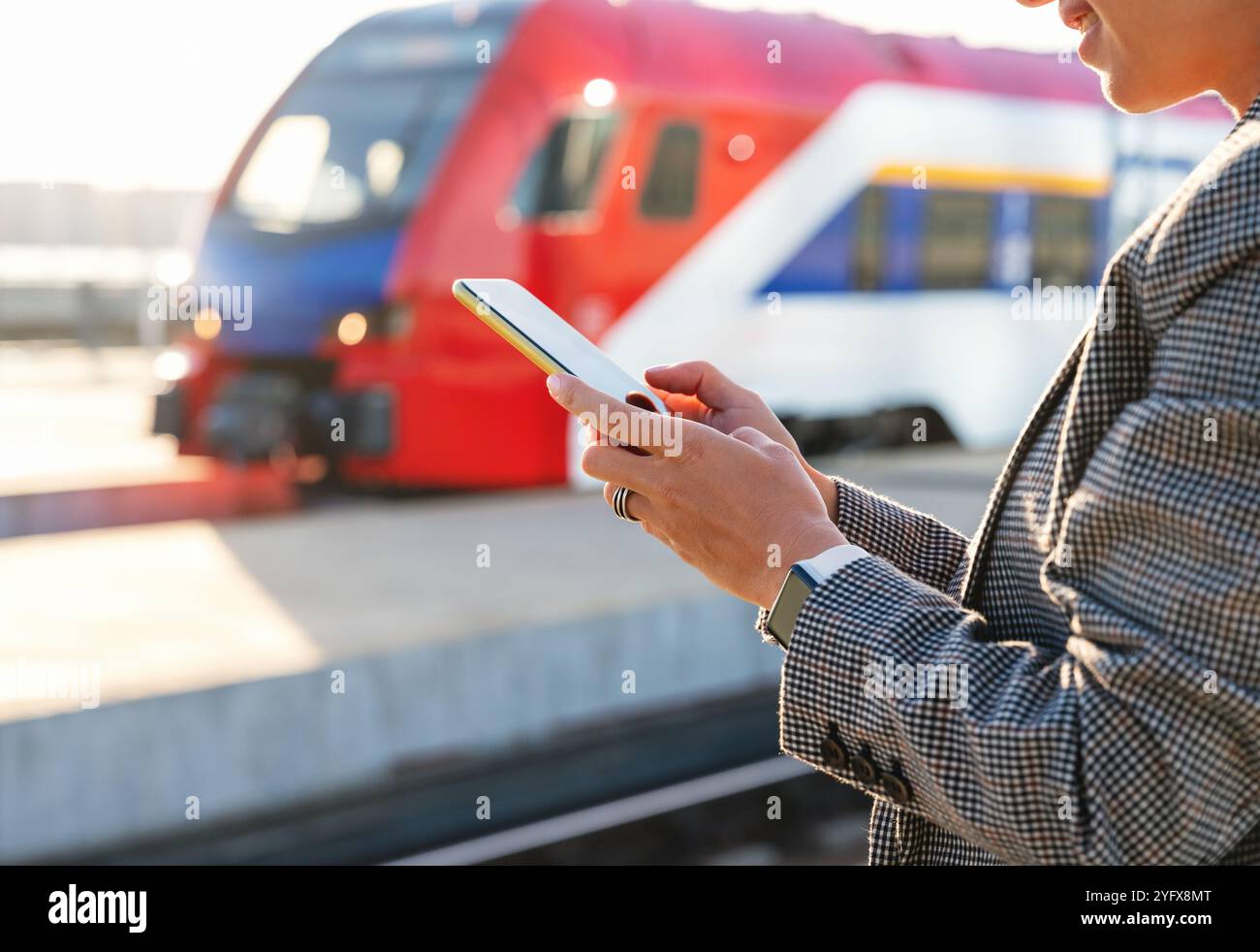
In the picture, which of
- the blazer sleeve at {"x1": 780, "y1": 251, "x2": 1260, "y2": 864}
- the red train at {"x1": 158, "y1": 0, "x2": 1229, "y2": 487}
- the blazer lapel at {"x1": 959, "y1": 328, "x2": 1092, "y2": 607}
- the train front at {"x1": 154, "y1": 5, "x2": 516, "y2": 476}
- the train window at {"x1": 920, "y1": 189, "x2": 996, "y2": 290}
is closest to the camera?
the blazer sleeve at {"x1": 780, "y1": 251, "x2": 1260, "y2": 864}

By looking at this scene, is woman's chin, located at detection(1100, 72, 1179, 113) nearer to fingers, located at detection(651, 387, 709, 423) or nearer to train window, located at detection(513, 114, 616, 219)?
fingers, located at detection(651, 387, 709, 423)

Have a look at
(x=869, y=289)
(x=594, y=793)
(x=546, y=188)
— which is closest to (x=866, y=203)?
(x=869, y=289)

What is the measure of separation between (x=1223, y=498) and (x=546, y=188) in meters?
9.24

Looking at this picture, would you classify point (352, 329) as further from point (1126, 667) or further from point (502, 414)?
point (1126, 667)

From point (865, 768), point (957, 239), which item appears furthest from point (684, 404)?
point (957, 239)

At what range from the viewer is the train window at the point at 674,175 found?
10.5 meters

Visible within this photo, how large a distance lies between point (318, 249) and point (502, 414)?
158cm

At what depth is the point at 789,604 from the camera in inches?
59.4

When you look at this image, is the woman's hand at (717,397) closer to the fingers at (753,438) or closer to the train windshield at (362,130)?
the fingers at (753,438)

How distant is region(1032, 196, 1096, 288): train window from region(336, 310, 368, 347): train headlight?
5.44 meters

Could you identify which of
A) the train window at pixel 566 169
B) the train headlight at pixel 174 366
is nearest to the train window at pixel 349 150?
the train window at pixel 566 169

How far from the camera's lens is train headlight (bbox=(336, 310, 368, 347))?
1012cm

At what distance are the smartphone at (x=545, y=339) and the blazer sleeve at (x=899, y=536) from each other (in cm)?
25

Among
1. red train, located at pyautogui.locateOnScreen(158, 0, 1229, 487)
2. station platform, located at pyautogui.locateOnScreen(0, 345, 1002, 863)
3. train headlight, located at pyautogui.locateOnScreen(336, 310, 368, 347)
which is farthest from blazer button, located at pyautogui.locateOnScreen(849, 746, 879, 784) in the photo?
train headlight, located at pyautogui.locateOnScreen(336, 310, 368, 347)
